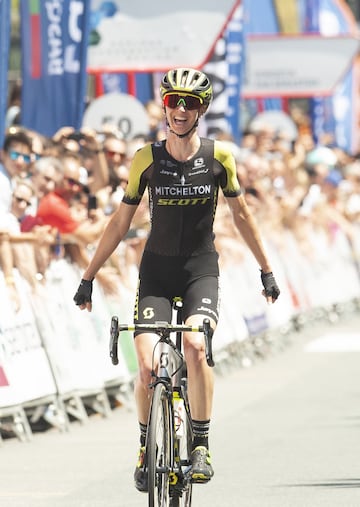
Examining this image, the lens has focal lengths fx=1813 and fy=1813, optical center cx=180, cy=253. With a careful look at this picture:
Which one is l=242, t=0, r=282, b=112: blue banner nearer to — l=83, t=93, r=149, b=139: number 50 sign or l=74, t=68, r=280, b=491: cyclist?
l=83, t=93, r=149, b=139: number 50 sign

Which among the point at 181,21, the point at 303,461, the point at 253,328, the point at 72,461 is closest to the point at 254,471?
the point at 303,461

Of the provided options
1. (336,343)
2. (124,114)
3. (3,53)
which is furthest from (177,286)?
(336,343)

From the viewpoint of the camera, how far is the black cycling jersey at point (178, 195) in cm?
873

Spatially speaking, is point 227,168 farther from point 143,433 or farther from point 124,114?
point 124,114

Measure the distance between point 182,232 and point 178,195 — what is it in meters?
0.18

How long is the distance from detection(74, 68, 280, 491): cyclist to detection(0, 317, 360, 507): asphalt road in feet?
3.76

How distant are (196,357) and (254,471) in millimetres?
2381

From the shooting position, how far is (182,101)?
28.5ft

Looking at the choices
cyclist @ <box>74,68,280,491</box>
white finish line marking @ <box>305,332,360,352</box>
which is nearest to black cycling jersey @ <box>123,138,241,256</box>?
cyclist @ <box>74,68,280,491</box>

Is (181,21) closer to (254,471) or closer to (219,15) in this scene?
(219,15)

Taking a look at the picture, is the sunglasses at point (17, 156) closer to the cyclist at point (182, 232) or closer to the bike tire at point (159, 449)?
the cyclist at point (182, 232)

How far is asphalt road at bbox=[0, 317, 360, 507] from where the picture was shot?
387 inches

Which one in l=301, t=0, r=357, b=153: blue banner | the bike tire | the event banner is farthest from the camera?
l=301, t=0, r=357, b=153: blue banner

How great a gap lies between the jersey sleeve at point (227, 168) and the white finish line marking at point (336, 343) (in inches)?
443
